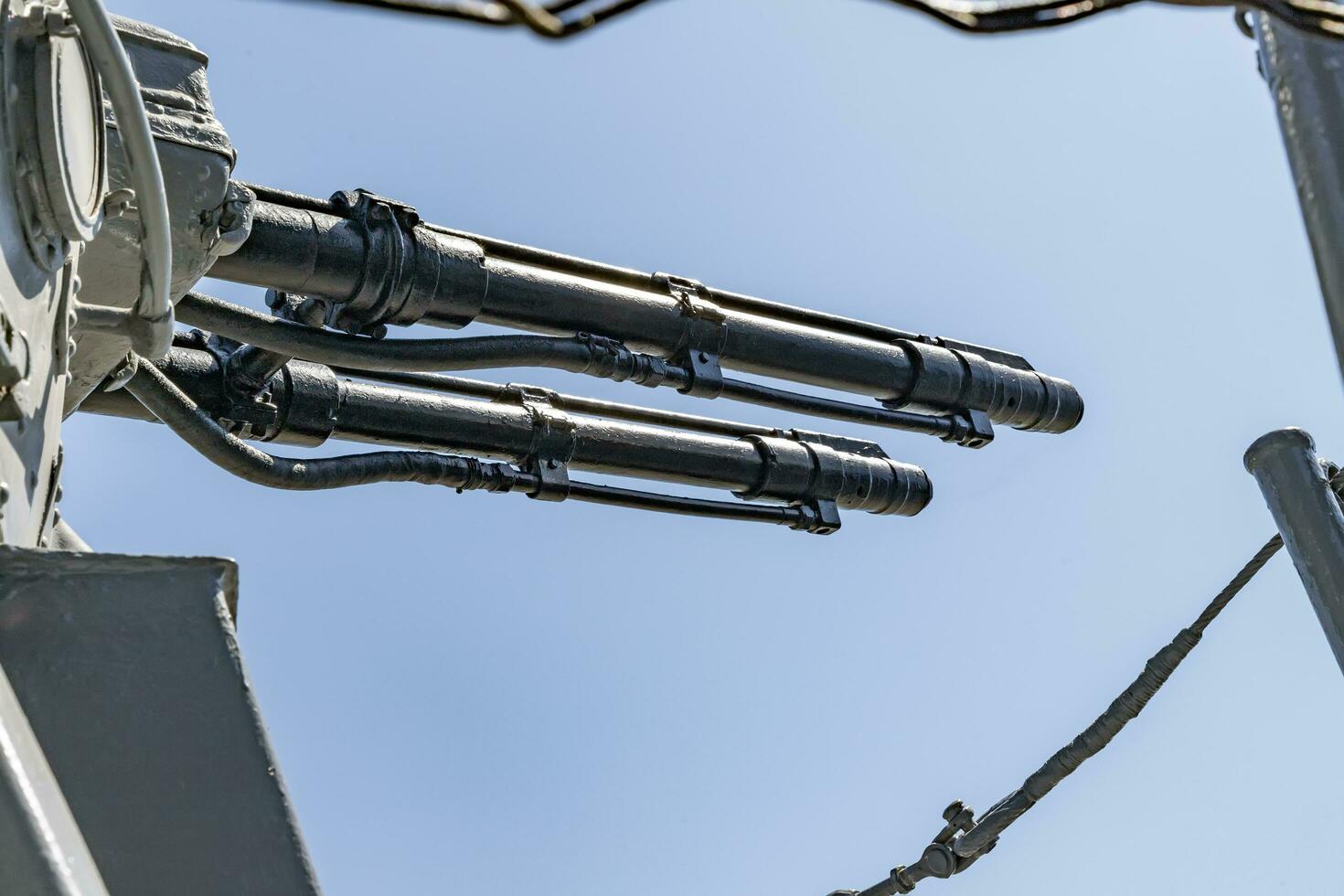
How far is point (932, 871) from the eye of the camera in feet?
23.1

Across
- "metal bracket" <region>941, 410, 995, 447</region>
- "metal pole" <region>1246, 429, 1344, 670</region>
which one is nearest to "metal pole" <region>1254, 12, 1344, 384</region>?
"metal pole" <region>1246, 429, 1344, 670</region>

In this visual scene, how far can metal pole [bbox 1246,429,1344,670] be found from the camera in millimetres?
5000

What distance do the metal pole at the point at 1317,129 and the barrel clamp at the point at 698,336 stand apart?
13.4ft

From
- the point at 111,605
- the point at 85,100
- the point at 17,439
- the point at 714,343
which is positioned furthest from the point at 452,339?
the point at 111,605

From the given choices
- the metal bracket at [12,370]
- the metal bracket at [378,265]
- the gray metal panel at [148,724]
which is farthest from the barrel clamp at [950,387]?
the gray metal panel at [148,724]

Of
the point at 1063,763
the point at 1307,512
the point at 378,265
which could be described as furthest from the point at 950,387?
the point at 378,265

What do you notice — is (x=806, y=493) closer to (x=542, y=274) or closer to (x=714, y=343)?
(x=714, y=343)

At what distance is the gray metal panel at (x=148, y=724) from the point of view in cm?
250

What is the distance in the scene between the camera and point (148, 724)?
8.54ft

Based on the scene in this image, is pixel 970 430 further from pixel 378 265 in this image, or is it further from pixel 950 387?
pixel 378 265

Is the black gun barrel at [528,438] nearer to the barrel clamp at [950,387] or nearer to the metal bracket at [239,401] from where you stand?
the metal bracket at [239,401]

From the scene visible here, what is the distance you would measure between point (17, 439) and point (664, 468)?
472 cm

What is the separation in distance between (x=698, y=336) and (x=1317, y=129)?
432 centimetres

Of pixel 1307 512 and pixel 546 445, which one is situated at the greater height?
pixel 546 445
